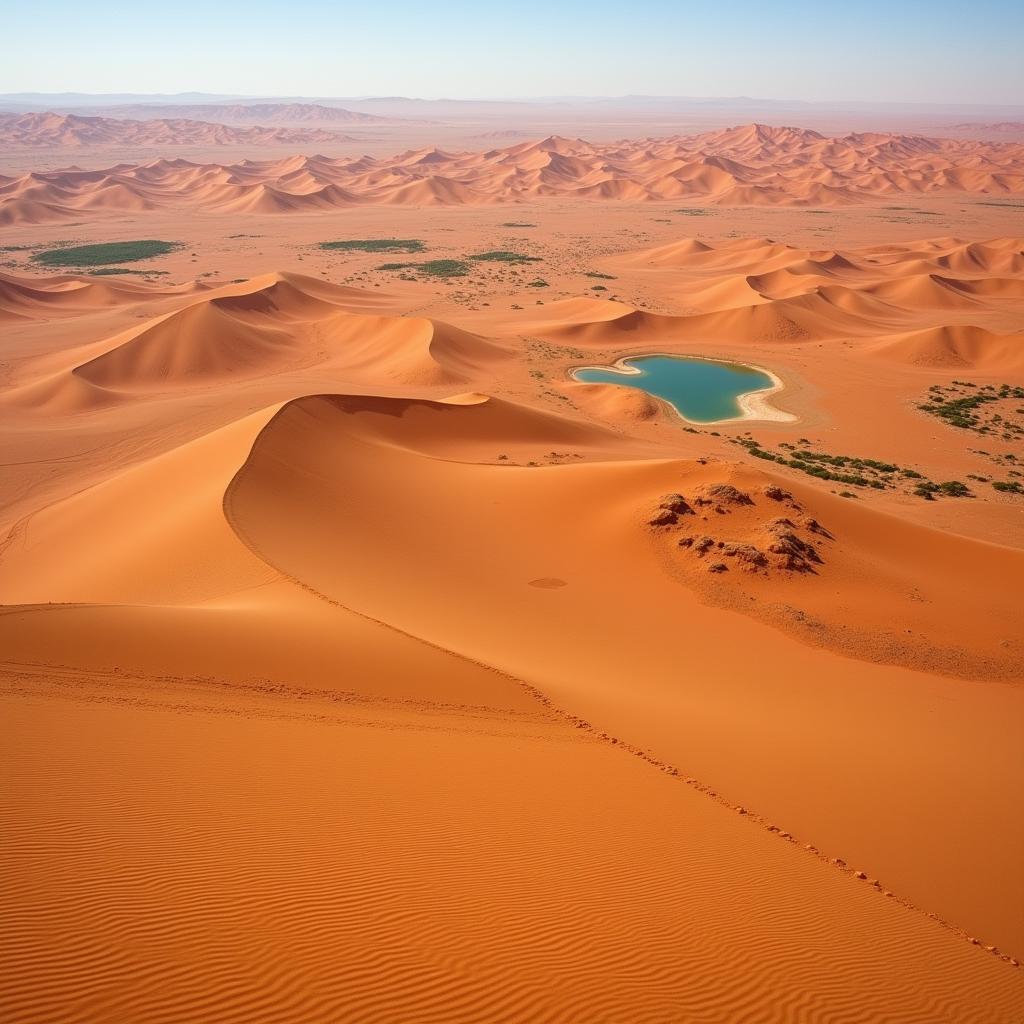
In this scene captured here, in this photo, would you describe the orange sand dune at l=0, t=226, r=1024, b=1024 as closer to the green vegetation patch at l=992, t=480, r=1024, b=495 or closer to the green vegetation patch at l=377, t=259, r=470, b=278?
the green vegetation patch at l=992, t=480, r=1024, b=495

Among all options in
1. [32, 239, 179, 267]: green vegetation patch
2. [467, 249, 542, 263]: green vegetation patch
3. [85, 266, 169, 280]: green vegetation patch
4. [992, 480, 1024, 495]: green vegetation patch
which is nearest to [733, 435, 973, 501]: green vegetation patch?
[992, 480, 1024, 495]: green vegetation patch

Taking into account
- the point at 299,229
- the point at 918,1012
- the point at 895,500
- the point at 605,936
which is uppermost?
the point at 299,229

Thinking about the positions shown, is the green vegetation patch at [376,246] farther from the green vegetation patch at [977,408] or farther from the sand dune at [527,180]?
the green vegetation patch at [977,408]

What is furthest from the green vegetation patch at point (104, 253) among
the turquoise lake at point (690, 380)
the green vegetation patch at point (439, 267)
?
the turquoise lake at point (690, 380)

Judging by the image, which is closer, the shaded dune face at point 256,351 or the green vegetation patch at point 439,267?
the shaded dune face at point 256,351

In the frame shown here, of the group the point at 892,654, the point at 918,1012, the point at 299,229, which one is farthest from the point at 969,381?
the point at 299,229

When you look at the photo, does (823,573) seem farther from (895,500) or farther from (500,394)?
(500,394)

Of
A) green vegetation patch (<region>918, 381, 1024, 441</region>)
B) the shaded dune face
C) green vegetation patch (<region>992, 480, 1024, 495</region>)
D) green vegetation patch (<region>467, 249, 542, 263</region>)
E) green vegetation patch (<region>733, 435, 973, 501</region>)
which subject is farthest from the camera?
green vegetation patch (<region>467, 249, 542, 263</region>)
